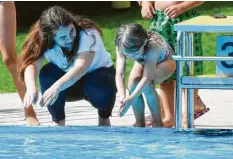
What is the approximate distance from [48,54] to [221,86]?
4.67 feet

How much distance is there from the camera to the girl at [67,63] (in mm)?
7863

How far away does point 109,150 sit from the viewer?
7.02m

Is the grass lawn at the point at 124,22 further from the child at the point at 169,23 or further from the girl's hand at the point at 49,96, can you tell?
the girl's hand at the point at 49,96

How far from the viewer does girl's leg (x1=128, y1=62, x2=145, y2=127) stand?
25.9 ft

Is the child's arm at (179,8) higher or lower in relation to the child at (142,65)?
higher

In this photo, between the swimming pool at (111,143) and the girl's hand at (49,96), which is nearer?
the swimming pool at (111,143)

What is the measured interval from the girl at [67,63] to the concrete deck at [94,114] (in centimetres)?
91

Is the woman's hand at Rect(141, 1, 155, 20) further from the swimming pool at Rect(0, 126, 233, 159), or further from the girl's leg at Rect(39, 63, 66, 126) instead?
the swimming pool at Rect(0, 126, 233, 159)

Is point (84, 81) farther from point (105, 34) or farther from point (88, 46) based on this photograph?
point (105, 34)

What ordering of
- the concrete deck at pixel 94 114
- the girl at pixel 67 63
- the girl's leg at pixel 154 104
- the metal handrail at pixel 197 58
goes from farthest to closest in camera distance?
the concrete deck at pixel 94 114 → the girl's leg at pixel 154 104 → the girl at pixel 67 63 → the metal handrail at pixel 197 58

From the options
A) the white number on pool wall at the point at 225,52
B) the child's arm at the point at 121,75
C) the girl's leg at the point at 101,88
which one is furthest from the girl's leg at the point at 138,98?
the white number on pool wall at the point at 225,52

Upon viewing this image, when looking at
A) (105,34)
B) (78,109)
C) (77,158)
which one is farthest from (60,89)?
(105,34)

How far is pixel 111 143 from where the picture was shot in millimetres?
7277

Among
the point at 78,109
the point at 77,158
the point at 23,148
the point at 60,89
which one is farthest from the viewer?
the point at 78,109
